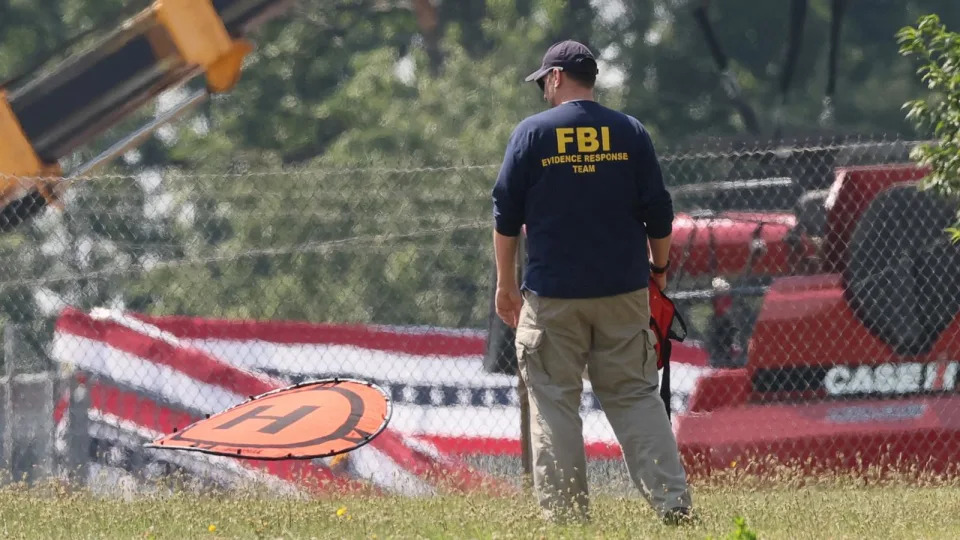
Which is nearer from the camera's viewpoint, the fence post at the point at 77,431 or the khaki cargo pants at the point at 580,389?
the khaki cargo pants at the point at 580,389

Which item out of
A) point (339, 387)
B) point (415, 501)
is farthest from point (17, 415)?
point (415, 501)

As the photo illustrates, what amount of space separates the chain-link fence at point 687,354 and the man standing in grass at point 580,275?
2.10 meters

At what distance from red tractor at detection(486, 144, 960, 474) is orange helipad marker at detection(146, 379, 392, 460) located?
5.75ft

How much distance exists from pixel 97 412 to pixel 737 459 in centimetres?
354

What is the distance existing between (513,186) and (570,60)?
0.50m

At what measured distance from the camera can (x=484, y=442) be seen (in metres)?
9.54

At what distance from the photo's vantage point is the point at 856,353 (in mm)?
8805

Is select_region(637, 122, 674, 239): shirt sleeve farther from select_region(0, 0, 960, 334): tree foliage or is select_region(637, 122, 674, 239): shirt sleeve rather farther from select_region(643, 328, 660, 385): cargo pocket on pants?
select_region(0, 0, 960, 334): tree foliage

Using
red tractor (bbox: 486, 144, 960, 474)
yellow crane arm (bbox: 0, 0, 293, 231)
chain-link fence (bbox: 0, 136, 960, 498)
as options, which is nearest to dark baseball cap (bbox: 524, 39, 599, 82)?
chain-link fence (bbox: 0, 136, 960, 498)

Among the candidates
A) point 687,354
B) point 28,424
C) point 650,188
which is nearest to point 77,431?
point 28,424

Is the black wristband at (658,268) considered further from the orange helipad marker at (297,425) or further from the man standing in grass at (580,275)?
the orange helipad marker at (297,425)

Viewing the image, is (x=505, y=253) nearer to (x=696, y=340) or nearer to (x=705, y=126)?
(x=696, y=340)

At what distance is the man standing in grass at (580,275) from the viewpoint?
566 centimetres

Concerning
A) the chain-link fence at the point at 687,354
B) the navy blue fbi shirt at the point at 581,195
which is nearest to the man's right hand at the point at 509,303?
the navy blue fbi shirt at the point at 581,195
